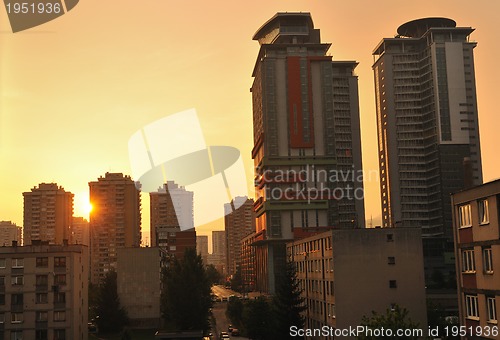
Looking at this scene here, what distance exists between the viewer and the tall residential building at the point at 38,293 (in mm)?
57656

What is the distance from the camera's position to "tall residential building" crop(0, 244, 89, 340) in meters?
57.7

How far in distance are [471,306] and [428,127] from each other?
117 m

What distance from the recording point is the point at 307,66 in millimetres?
111938

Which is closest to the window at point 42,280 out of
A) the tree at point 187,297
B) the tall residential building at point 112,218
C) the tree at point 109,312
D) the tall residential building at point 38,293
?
the tall residential building at point 38,293

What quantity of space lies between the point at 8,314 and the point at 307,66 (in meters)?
72.8

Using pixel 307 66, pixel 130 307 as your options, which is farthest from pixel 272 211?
pixel 130 307

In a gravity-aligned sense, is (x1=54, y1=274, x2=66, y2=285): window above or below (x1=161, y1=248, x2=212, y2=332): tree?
above

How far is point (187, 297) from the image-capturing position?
65.1 metres

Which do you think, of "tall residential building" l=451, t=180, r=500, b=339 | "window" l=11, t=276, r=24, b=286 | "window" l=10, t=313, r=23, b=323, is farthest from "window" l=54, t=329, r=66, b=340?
"tall residential building" l=451, t=180, r=500, b=339

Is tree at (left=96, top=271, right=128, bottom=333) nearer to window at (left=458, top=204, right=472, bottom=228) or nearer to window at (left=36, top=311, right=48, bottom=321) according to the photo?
window at (left=36, top=311, right=48, bottom=321)

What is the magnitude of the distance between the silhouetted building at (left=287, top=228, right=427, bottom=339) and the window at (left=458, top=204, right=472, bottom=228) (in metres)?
20.4

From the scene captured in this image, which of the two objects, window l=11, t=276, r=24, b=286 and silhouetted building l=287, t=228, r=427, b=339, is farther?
window l=11, t=276, r=24, b=286

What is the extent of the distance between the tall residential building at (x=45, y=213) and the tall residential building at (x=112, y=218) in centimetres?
907

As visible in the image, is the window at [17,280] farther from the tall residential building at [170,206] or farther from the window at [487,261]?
the tall residential building at [170,206]
